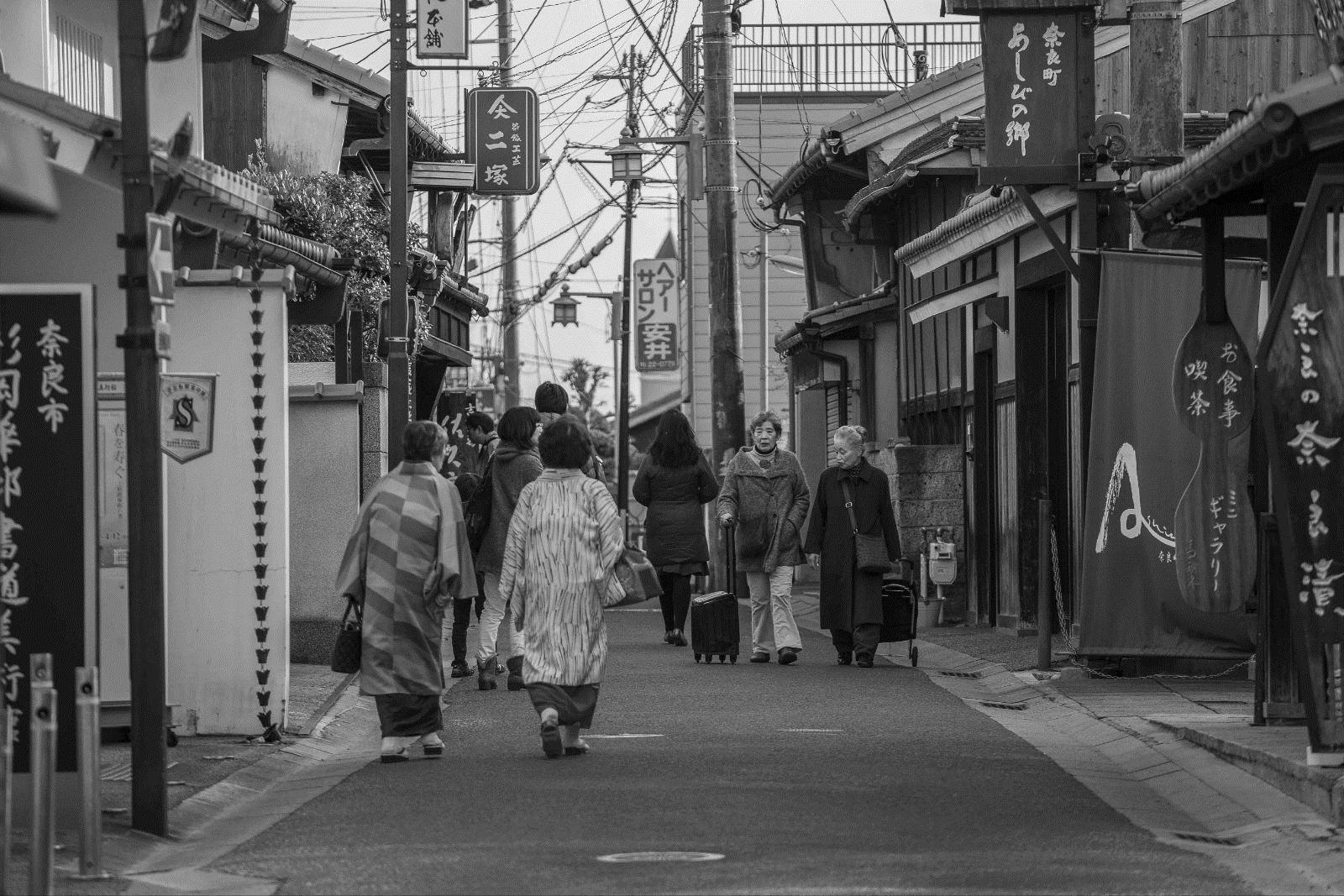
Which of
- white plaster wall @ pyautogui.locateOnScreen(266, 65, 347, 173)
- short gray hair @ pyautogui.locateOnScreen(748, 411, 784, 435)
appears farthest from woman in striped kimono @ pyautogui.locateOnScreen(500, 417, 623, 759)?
white plaster wall @ pyautogui.locateOnScreen(266, 65, 347, 173)

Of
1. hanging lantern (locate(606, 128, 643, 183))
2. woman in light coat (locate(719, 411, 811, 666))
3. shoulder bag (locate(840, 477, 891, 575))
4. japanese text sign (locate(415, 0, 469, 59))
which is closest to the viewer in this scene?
shoulder bag (locate(840, 477, 891, 575))

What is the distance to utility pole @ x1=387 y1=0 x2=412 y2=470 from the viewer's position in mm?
17938

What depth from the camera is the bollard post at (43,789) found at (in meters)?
6.50

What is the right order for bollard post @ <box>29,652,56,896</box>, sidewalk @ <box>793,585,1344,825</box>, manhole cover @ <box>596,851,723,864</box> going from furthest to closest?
1. sidewalk @ <box>793,585,1344,825</box>
2. manhole cover @ <box>596,851,723,864</box>
3. bollard post @ <box>29,652,56,896</box>

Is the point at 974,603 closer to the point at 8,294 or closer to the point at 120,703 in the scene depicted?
the point at 120,703

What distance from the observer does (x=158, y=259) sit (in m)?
7.94

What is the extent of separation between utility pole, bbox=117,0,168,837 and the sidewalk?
482 centimetres

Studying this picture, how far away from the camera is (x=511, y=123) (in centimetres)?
2770

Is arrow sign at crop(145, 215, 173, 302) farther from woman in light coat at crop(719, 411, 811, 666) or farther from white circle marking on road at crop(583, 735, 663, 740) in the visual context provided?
woman in light coat at crop(719, 411, 811, 666)

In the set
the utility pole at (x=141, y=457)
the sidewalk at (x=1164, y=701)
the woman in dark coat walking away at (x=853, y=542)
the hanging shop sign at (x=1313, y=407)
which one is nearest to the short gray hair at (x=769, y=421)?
the woman in dark coat walking away at (x=853, y=542)

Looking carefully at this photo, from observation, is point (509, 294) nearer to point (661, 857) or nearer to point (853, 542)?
point (853, 542)

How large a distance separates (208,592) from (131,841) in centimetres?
312

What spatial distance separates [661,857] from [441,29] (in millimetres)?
16262

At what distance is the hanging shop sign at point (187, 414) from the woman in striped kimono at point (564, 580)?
171cm
